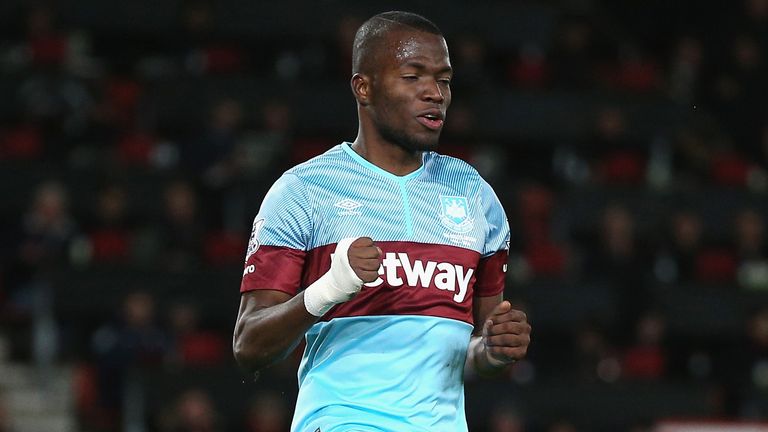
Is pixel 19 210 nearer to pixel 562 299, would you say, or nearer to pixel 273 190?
pixel 562 299

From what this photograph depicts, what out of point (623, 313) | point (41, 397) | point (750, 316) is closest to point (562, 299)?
point (623, 313)

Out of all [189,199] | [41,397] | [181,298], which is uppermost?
[189,199]

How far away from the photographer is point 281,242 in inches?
177

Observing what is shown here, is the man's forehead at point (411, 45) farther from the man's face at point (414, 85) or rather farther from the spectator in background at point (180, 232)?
the spectator in background at point (180, 232)

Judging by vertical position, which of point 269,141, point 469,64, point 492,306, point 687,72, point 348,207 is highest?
point 687,72

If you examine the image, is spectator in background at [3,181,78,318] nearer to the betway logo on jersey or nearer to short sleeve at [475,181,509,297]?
short sleeve at [475,181,509,297]

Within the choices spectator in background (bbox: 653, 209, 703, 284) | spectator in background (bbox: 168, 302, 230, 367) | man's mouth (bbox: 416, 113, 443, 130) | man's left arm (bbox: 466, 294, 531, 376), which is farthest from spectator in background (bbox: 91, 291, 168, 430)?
man's left arm (bbox: 466, 294, 531, 376)

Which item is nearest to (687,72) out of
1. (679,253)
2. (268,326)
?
(679,253)

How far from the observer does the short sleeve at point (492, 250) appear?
15.8 ft

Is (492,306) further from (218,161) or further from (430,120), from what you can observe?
(218,161)

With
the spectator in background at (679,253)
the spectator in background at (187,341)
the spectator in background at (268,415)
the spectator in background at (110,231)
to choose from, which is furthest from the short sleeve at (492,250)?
the spectator in background at (679,253)

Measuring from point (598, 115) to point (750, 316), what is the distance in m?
3.02

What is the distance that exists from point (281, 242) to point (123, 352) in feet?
25.9

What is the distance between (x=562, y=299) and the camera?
46.1ft
